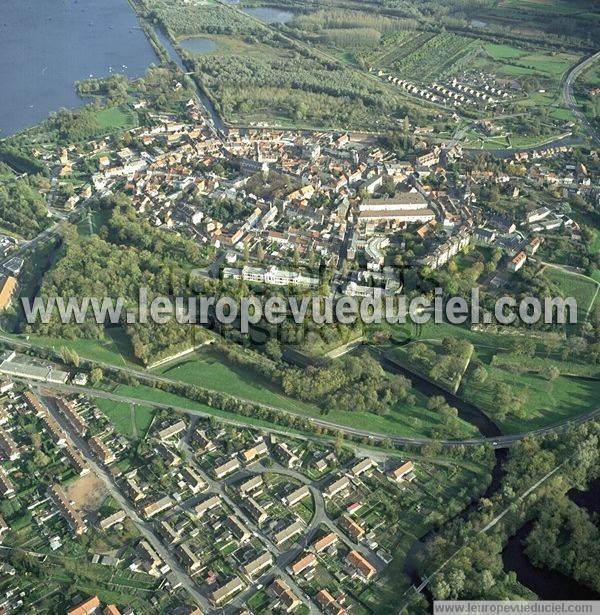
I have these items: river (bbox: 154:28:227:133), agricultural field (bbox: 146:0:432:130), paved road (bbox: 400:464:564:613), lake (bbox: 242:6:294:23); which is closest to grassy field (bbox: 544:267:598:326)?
paved road (bbox: 400:464:564:613)

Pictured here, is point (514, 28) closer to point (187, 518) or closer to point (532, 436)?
point (532, 436)

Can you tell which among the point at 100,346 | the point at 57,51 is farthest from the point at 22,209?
the point at 57,51

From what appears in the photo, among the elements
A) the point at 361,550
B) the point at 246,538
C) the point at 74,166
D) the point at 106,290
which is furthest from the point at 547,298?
the point at 74,166

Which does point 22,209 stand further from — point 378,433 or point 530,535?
point 530,535

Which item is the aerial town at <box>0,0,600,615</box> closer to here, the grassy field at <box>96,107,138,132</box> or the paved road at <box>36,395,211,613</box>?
the paved road at <box>36,395,211,613</box>

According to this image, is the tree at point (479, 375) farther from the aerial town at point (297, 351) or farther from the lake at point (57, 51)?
the lake at point (57, 51)
